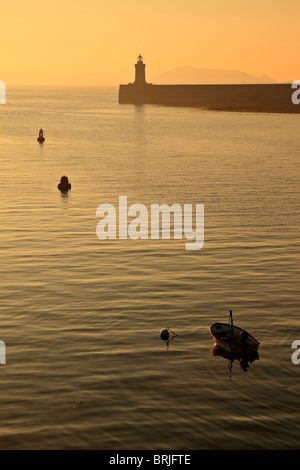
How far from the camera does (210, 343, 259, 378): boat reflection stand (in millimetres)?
26041

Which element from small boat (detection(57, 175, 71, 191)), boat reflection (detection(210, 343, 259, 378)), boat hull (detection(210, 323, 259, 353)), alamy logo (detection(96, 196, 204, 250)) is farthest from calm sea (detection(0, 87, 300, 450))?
small boat (detection(57, 175, 71, 191))

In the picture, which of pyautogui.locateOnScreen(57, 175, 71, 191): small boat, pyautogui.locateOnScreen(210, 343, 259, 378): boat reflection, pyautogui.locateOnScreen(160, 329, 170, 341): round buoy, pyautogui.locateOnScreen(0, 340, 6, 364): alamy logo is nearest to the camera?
pyautogui.locateOnScreen(0, 340, 6, 364): alamy logo

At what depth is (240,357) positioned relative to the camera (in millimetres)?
26516

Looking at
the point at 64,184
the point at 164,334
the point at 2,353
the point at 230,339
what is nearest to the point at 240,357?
the point at 230,339

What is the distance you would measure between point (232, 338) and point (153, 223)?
25529 millimetres

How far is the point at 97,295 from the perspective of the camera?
110 feet

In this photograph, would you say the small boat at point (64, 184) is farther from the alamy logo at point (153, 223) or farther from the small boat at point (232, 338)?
the small boat at point (232, 338)

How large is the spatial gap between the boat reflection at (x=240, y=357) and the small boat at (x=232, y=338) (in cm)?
14

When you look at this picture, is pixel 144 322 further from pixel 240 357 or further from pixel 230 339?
pixel 240 357

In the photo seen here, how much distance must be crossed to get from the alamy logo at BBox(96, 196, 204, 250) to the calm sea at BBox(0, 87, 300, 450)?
94 cm

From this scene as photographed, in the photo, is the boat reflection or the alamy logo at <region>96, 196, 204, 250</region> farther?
the alamy logo at <region>96, 196, 204, 250</region>

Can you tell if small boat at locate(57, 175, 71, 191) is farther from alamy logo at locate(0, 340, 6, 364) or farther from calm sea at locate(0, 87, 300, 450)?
alamy logo at locate(0, 340, 6, 364)

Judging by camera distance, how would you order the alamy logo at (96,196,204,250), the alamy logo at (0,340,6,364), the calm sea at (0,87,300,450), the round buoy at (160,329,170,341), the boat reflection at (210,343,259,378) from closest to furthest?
the calm sea at (0,87,300,450)
the alamy logo at (0,340,6,364)
the boat reflection at (210,343,259,378)
the round buoy at (160,329,170,341)
the alamy logo at (96,196,204,250)
